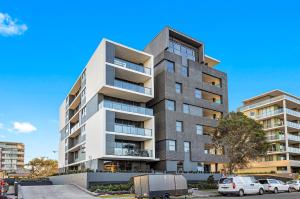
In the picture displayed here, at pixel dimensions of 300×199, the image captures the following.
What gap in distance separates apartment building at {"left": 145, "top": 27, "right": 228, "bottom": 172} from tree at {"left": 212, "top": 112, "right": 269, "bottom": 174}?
7043 millimetres

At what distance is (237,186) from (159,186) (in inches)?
371

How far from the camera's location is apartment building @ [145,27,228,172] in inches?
1757

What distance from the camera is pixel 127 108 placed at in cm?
4234

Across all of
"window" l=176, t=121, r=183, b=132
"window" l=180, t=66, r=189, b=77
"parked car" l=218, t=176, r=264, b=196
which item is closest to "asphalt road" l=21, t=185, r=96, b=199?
"parked car" l=218, t=176, r=264, b=196

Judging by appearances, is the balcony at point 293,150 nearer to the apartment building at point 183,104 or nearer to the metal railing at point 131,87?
the apartment building at point 183,104

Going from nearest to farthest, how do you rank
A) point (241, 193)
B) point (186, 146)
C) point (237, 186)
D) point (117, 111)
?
point (237, 186)
point (241, 193)
point (117, 111)
point (186, 146)

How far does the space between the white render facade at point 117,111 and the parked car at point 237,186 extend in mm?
12463

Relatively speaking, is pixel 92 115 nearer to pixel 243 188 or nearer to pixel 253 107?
pixel 243 188

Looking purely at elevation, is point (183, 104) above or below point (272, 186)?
above

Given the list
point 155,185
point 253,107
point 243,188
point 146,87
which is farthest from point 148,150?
point 253,107

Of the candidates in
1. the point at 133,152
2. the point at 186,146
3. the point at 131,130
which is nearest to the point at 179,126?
the point at 186,146

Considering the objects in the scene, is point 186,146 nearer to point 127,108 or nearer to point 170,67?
point 127,108

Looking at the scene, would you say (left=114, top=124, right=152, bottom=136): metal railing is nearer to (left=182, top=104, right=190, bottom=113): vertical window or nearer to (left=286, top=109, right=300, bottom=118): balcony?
(left=182, top=104, right=190, bottom=113): vertical window

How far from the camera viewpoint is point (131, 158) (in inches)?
1617
